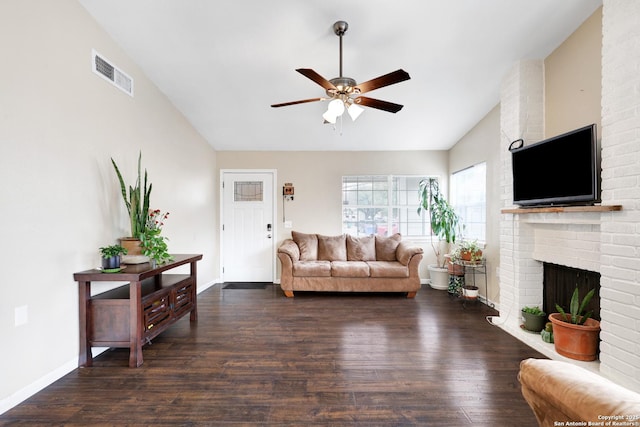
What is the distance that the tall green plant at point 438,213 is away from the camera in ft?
14.7

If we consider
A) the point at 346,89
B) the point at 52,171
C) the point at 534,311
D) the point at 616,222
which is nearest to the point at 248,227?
the point at 52,171

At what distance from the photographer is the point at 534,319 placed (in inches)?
108

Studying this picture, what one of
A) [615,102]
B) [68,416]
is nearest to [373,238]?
[615,102]

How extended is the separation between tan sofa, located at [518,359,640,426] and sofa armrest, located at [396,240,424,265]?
3224 millimetres

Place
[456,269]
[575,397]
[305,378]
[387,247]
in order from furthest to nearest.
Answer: [387,247] < [456,269] < [305,378] < [575,397]

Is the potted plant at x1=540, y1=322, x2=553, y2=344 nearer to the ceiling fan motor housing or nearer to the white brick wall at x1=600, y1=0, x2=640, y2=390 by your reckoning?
the white brick wall at x1=600, y1=0, x2=640, y2=390

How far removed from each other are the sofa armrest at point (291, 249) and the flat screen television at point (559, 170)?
292 cm

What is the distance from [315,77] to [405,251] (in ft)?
9.80

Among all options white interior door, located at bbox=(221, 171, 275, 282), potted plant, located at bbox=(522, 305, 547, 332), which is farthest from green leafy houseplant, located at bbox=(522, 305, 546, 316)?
white interior door, located at bbox=(221, 171, 275, 282)

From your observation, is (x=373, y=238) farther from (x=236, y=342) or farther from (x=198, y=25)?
(x=198, y=25)

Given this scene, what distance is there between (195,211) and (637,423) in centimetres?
453

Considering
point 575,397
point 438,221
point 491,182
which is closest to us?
point 575,397

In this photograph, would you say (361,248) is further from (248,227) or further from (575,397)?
(575,397)

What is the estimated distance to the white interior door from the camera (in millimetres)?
5020
